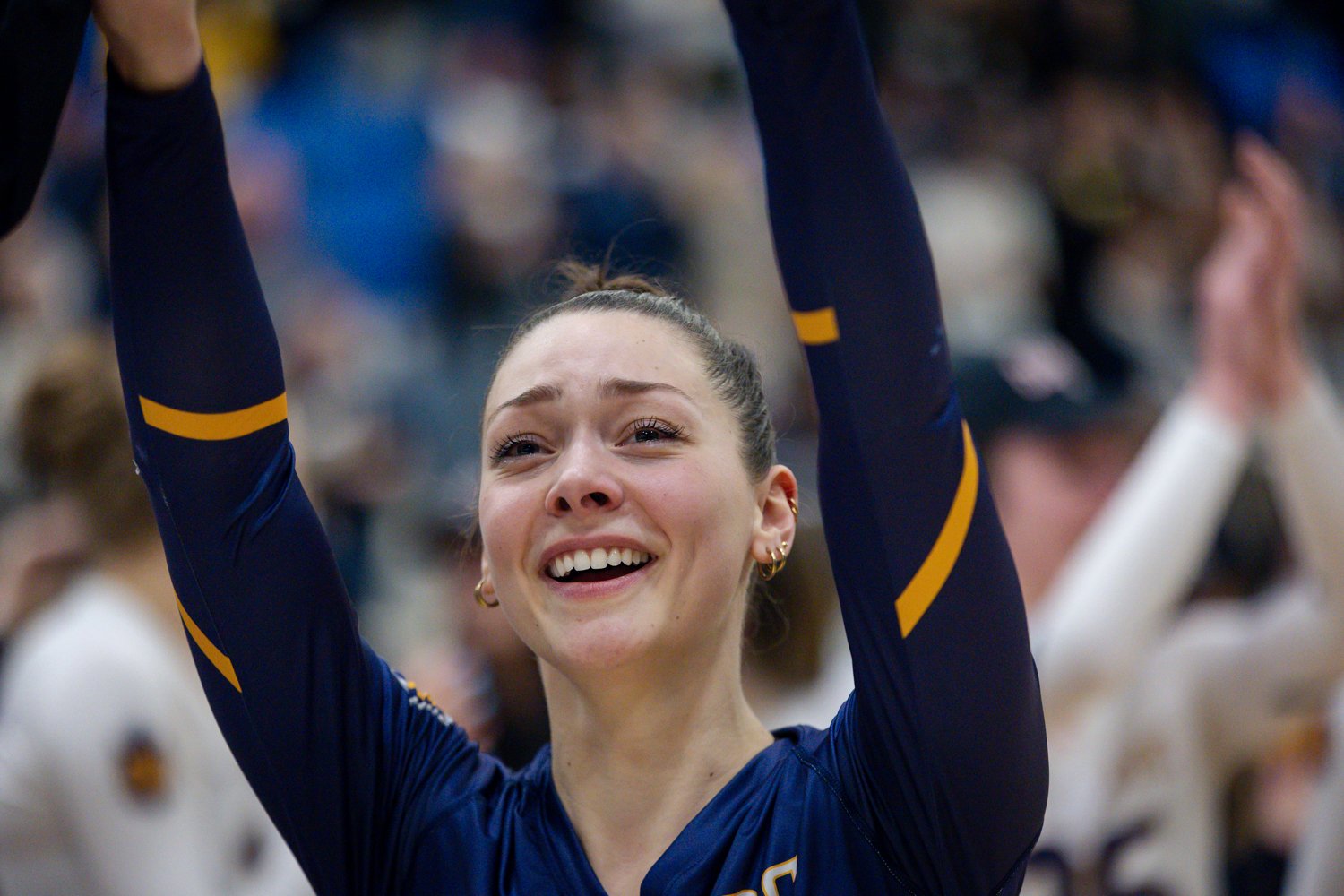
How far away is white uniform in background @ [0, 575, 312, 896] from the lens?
112 inches

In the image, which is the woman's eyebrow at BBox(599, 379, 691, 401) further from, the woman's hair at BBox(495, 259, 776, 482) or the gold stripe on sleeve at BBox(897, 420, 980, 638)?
the gold stripe on sleeve at BBox(897, 420, 980, 638)

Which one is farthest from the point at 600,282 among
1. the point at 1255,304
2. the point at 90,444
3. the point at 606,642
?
the point at 1255,304

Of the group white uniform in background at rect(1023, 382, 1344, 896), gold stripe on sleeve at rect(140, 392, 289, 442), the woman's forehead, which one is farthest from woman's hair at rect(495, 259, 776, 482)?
white uniform in background at rect(1023, 382, 1344, 896)

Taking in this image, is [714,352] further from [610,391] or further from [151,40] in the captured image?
[151,40]

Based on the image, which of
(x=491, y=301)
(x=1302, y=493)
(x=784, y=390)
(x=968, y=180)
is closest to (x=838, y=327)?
(x=1302, y=493)

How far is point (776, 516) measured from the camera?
1920mm

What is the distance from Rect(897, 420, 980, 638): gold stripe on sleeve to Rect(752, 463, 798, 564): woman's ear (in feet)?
1.38

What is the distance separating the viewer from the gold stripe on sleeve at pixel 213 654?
5.57 feet

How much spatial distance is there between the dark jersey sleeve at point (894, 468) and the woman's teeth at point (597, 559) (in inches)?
11.7

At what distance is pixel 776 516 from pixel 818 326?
53 cm

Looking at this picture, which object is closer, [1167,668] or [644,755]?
[644,755]

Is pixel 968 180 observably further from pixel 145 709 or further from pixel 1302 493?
pixel 145 709

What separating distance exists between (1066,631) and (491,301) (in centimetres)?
362

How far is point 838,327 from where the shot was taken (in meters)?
1.41
